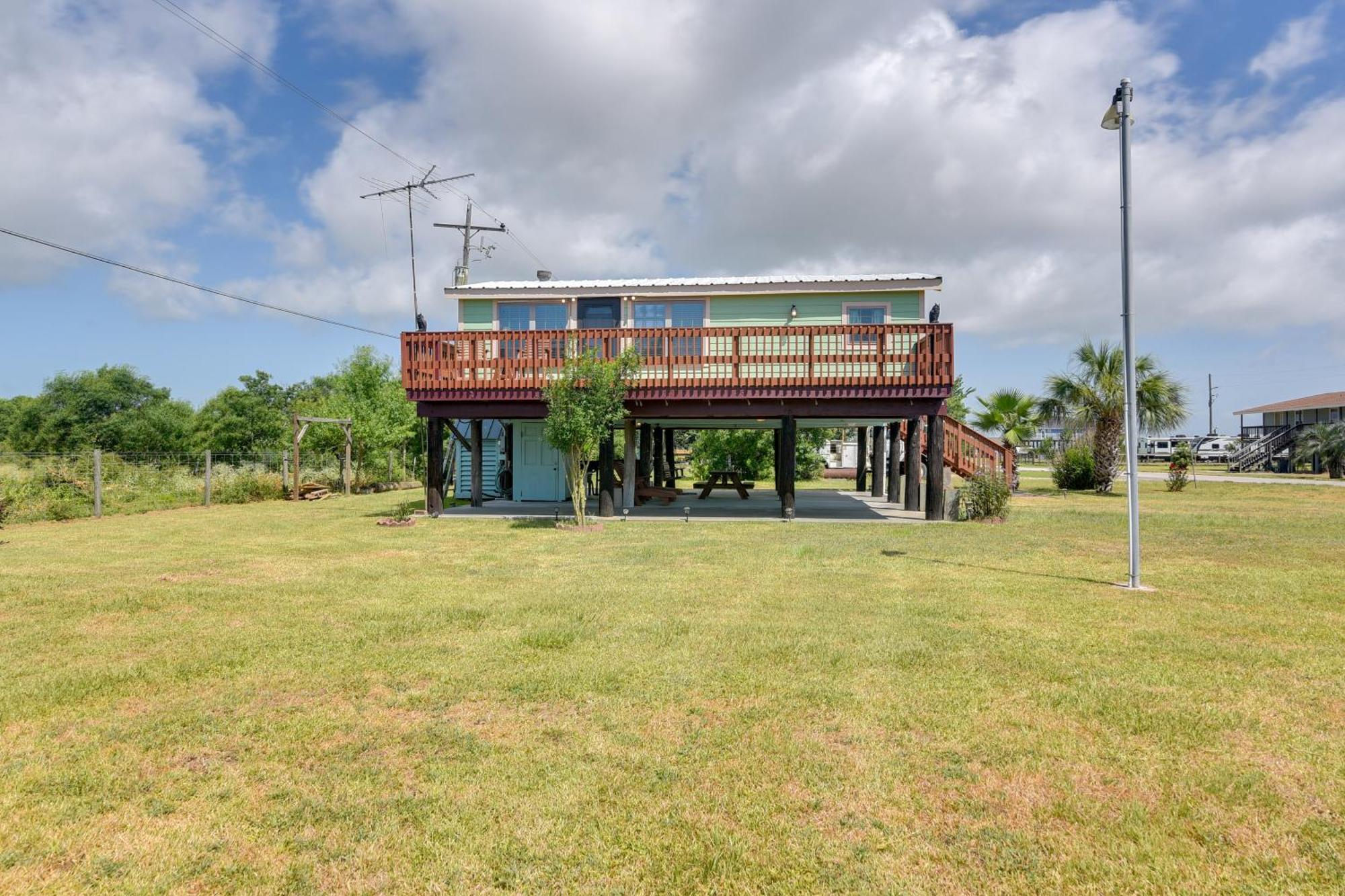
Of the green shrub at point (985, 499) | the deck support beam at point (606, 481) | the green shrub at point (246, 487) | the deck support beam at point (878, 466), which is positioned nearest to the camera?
the green shrub at point (985, 499)

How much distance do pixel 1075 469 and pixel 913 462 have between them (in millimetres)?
13086

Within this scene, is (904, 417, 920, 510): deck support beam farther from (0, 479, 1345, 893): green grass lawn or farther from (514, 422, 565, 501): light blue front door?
(514, 422, 565, 501): light blue front door

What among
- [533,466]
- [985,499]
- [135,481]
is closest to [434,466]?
[533,466]

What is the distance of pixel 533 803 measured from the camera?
3.13 metres

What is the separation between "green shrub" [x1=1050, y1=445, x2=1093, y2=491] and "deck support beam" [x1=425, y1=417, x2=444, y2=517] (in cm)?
2119

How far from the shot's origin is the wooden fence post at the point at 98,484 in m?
15.9

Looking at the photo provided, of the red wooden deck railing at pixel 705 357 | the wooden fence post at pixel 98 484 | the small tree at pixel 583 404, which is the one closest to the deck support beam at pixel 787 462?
the red wooden deck railing at pixel 705 357

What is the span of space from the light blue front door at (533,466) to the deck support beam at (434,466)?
4624 mm

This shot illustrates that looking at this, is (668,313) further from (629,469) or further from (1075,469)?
(1075,469)

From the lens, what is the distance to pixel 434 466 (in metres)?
15.4

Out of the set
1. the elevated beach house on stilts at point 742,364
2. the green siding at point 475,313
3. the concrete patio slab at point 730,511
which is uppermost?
the green siding at point 475,313

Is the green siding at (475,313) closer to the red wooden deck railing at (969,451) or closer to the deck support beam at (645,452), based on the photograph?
the deck support beam at (645,452)

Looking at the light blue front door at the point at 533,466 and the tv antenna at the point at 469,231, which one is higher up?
the tv antenna at the point at 469,231

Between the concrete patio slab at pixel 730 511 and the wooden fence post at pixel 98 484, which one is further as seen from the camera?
the wooden fence post at pixel 98 484
